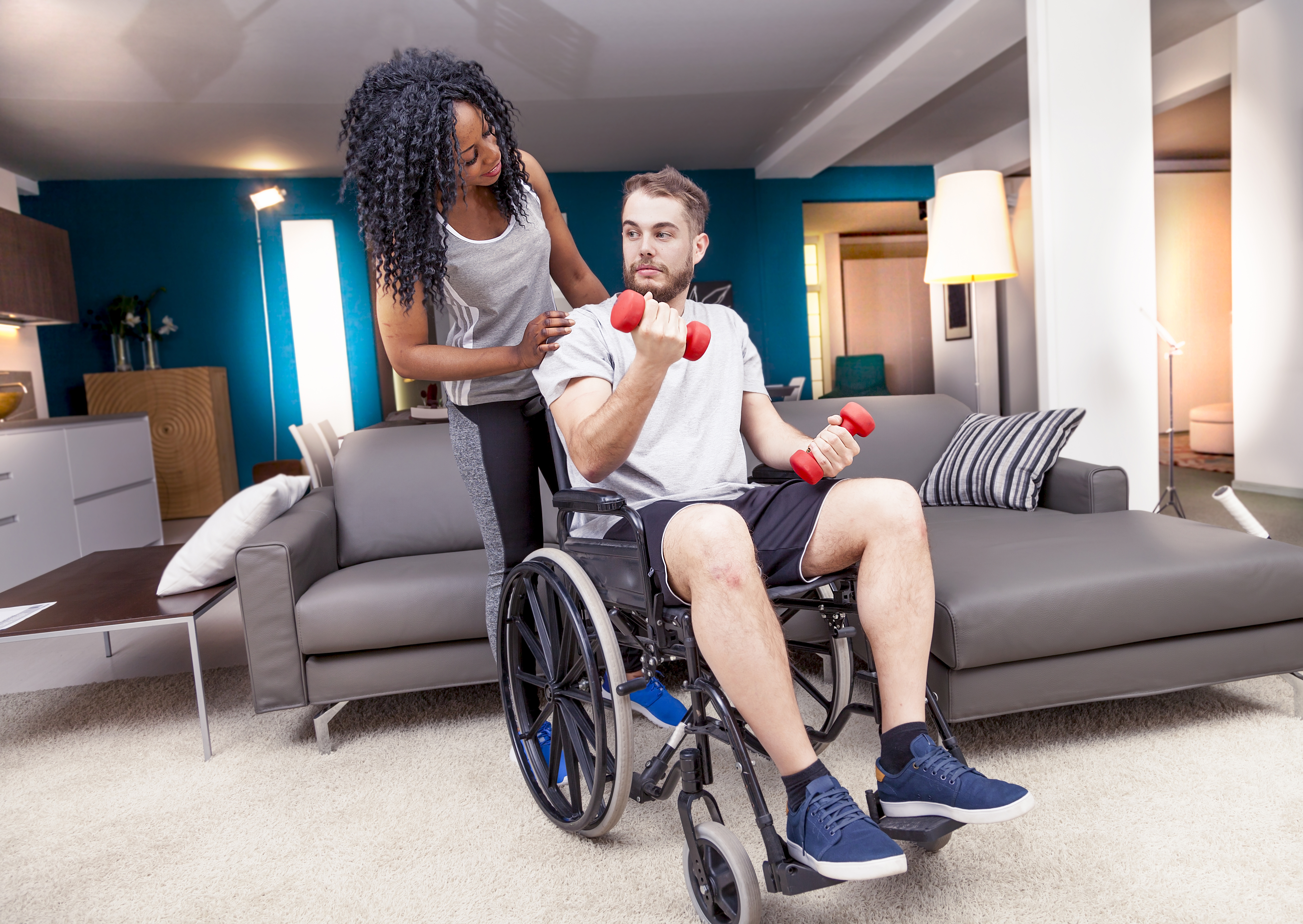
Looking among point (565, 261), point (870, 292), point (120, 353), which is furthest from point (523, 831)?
point (870, 292)

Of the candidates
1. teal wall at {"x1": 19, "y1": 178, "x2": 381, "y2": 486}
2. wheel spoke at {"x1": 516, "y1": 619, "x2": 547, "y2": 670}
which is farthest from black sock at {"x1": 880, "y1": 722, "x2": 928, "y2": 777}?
teal wall at {"x1": 19, "y1": 178, "x2": 381, "y2": 486}

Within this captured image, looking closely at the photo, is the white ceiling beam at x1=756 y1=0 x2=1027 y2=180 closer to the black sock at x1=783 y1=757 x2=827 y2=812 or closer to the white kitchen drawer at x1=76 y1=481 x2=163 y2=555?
the black sock at x1=783 y1=757 x2=827 y2=812

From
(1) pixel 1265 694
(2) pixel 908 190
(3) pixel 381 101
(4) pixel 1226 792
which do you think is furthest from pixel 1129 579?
(2) pixel 908 190

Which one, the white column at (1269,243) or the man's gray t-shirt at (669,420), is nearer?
the man's gray t-shirt at (669,420)

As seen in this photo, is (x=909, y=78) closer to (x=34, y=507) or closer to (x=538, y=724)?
(x=538, y=724)

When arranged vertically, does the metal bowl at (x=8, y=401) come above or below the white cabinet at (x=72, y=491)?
above

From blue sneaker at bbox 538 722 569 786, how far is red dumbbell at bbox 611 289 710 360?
788 mm

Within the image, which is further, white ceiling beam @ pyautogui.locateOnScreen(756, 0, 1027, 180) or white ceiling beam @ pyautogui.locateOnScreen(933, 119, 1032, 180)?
white ceiling beam @ pyautogui.locateOnScreen(933, 119, 1032, 180)

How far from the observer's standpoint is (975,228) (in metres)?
3.79

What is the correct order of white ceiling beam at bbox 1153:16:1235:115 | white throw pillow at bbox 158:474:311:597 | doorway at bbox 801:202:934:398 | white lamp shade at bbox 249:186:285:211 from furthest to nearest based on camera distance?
doorway at bbox 801:202:934:398 < white lamp shade at bbox 249:186:285:211 < white ceiling beam at bbox 1153:16:1235:115 < white throw pillow at bbox 158:474:311:597

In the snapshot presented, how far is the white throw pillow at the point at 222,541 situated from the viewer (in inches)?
80.7

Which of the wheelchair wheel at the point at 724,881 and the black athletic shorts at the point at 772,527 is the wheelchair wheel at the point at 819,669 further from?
the wheelchair wheel at the point at 724,881

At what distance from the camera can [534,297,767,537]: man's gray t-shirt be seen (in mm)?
1394

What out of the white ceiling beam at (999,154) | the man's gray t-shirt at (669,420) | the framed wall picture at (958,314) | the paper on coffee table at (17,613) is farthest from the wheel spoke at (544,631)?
the framed wall picture at (958,314)
